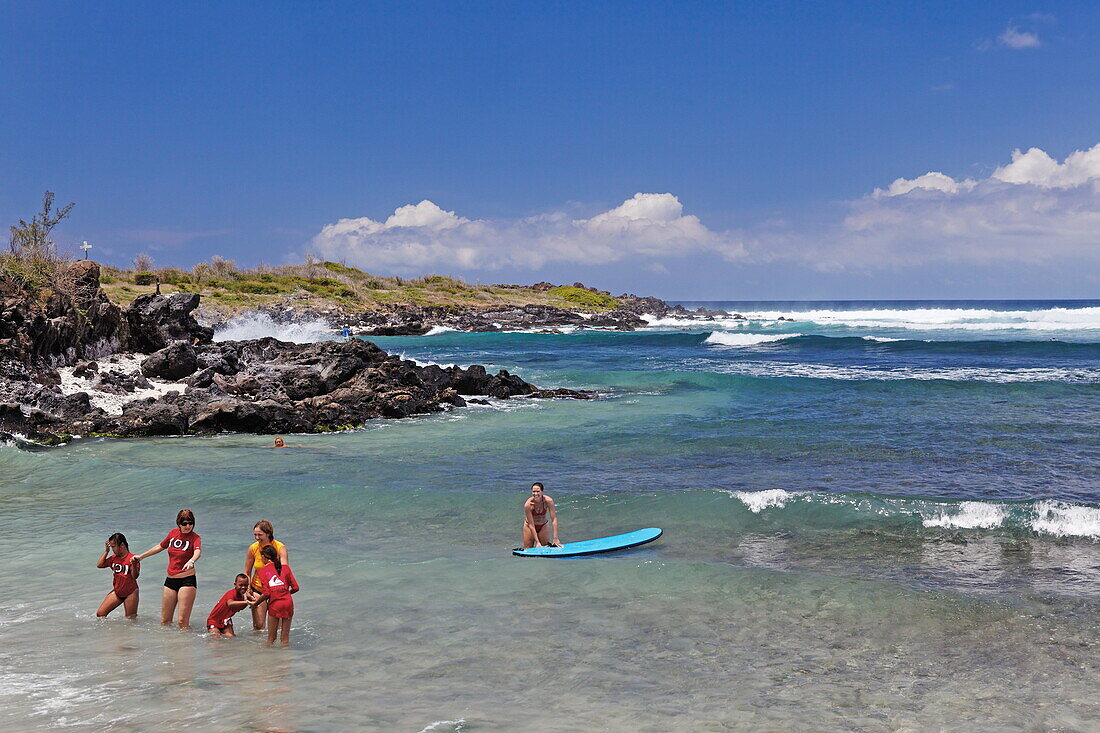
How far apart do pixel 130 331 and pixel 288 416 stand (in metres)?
11.1

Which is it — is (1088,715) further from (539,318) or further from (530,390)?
(539,318)

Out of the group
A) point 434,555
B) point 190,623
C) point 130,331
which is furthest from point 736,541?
point 130,331

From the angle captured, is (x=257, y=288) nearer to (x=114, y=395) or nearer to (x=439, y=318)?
(x=439, y=318)

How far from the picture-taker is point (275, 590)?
25.8ft

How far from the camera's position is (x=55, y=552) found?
37.0 ft

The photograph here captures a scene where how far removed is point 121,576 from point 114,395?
18036 mm

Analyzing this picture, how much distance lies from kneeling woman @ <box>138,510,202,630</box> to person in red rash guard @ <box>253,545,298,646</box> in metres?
0.92

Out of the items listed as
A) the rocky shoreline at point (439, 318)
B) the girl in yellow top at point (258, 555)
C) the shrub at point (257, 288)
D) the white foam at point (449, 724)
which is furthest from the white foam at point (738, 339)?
the white foam at point (449, 724)

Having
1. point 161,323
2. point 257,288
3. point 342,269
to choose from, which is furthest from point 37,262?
point 342,269

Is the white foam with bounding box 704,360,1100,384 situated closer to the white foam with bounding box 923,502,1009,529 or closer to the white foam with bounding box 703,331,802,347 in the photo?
the white foam with bounding box 703,331,802,347

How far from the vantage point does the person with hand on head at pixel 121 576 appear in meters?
8.30

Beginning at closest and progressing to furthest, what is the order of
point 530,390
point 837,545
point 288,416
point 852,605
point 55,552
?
1. point 852,605
2. point 55,552
3. point 837,545
4. point 288,416
5. point 530,390

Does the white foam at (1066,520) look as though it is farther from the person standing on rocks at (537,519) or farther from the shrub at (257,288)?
the shrub at (257,288)

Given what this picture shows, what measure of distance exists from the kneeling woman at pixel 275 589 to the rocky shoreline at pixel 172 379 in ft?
49.4
